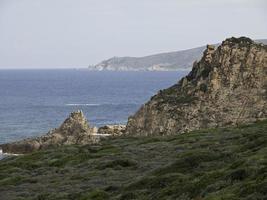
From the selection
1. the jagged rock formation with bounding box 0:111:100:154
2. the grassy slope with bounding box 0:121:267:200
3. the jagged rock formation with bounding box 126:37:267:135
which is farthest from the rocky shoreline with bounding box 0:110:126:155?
the grassy slope with bounding box 0:121:267:200

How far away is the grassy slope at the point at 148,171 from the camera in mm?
22547

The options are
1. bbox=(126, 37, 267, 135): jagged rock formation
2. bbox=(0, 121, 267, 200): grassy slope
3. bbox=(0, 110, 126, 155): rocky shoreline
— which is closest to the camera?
bbox=(0, 121, 267, 200): grassy slope

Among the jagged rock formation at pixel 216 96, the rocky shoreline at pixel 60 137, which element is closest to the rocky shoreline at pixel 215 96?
the jagged rock formation at pixel 216 96

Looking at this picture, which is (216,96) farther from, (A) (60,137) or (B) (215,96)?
(A) (60,137)

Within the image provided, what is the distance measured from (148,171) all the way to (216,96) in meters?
48.7

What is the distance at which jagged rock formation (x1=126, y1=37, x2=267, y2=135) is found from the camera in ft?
253

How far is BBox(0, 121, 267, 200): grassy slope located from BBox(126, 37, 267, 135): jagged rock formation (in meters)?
Answer: 29.2

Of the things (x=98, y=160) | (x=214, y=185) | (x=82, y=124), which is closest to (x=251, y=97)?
(x=82, y=124)

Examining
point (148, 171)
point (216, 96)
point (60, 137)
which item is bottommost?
point (60, 137)

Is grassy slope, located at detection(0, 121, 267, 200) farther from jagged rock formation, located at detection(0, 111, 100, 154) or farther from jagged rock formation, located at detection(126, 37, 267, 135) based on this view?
jagged rock formation, located at detection(0, 111, 100, 154)

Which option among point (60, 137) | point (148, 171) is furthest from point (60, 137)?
point (148, 171)

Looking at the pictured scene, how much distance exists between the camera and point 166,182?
26.4 meters

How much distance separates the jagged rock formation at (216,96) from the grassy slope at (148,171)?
95.9 feet

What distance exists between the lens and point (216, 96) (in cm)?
7944
